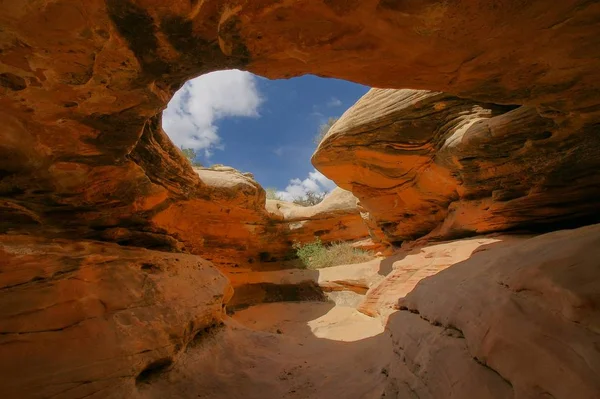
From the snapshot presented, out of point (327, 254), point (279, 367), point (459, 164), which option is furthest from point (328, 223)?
point (279, 367)

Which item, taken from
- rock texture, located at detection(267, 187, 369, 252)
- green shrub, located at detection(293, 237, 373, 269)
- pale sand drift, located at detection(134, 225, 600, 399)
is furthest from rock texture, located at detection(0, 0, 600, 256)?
rock texture, located at detection(267, 187, 369, 252)

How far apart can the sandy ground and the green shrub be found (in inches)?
263

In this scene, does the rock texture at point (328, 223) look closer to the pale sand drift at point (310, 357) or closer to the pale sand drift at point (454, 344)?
the pale sand drift at point (310, 357)

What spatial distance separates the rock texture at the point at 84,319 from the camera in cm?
286

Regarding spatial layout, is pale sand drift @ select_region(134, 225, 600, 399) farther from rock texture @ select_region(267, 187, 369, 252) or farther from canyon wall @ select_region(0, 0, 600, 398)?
rock texture @ select_region(267, 187, 369, 252)

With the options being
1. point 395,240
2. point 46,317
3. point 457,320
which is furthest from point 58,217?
point 395,240

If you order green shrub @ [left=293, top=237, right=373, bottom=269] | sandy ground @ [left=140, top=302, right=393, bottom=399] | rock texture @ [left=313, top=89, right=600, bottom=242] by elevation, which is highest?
rock texture @ [left=313, top=89, right=600, bottom=242]

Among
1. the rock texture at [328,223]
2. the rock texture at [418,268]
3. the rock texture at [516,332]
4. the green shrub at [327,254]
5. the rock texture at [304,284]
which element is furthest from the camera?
the rock texture at [328,223]

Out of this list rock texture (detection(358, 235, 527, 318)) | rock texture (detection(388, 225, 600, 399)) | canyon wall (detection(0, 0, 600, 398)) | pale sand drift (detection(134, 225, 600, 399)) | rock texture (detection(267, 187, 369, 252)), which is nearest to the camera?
rock texture (detection(388, 225, 600, 399))

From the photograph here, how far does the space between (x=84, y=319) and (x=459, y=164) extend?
7427mm

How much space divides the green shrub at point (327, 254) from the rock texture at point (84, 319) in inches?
373

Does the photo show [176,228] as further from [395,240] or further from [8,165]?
[395,240]

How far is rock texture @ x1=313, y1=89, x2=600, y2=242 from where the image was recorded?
5.29 meters

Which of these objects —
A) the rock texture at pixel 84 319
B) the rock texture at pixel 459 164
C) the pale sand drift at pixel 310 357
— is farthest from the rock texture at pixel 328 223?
the rock texture at pixel 84 319
